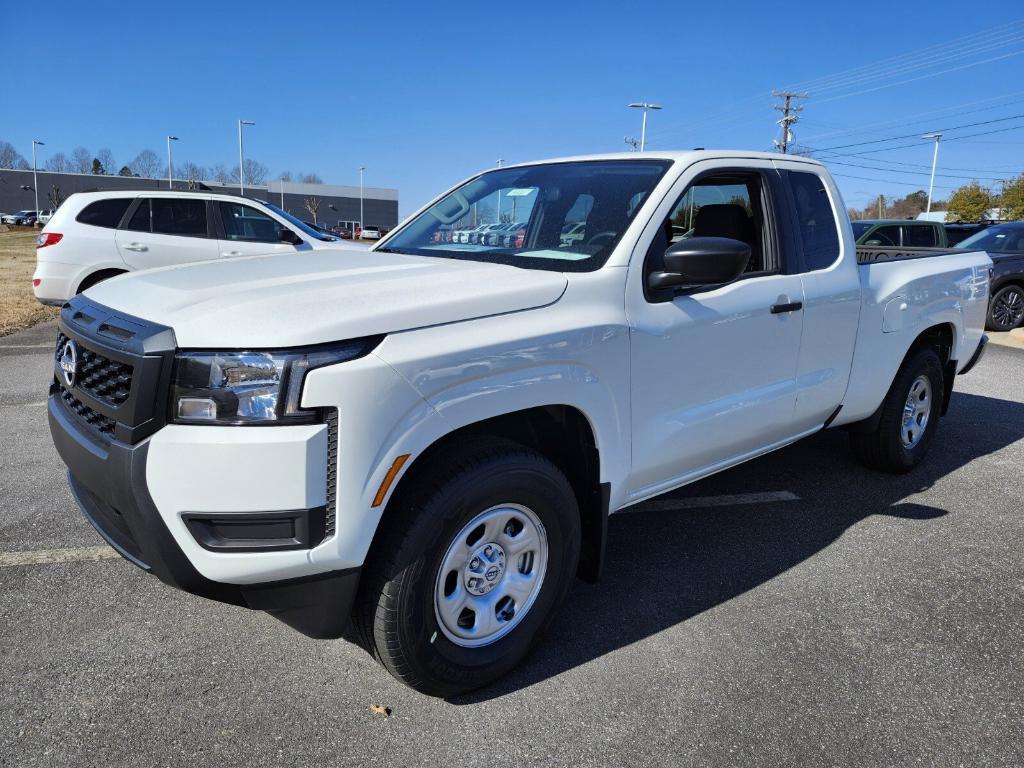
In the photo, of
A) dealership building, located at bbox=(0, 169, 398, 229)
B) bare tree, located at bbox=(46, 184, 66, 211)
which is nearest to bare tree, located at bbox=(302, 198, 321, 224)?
dealership building, located at bbox=(0, 169, 398, 229)

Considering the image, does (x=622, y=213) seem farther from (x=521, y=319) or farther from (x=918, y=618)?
(x=918, y=618)

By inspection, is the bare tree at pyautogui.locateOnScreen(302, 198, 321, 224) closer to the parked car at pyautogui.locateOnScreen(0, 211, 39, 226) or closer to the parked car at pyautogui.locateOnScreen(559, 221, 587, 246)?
the parked car at pyautogui.locateOnScreen(0, 211, 39, 226)

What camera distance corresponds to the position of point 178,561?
2240mm

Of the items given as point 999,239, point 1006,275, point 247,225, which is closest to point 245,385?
point 247,225

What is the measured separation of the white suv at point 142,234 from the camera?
9.45 m

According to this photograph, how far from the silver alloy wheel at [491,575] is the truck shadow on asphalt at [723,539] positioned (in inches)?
9.8

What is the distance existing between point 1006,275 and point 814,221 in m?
10.3

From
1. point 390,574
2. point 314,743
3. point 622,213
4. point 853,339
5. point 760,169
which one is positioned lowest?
point 314,743

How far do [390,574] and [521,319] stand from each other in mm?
936

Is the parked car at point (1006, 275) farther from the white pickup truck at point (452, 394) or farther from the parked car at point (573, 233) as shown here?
the parked car at point (573, 233)

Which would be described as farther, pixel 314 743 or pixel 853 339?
pixel 853 339

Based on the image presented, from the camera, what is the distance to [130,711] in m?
2.55

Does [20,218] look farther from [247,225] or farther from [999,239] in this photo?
[999,239]

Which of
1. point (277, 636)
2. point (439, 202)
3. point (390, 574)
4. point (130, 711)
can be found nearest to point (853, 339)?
point (439, 202)
